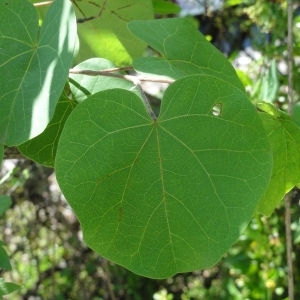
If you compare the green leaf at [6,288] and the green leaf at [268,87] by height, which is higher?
the green leaf at [268,87]

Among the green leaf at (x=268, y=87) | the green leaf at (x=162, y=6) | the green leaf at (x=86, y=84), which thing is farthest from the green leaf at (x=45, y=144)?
the green leaf at (x=268, y=87)

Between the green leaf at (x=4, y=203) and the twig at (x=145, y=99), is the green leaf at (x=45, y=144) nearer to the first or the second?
the twig at (x=145, y=99)

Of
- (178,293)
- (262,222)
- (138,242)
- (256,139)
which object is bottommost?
(178,293)

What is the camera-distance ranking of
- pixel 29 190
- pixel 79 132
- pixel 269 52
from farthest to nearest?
pixel 29 190
pixel 269 52
pixel 79 132

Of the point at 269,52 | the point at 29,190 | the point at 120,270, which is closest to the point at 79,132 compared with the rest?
the point at 269,52

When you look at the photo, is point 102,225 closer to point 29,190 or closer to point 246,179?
point 246,179

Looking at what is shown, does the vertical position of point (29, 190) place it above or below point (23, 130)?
below

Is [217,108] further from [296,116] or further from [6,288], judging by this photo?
[6,288]
